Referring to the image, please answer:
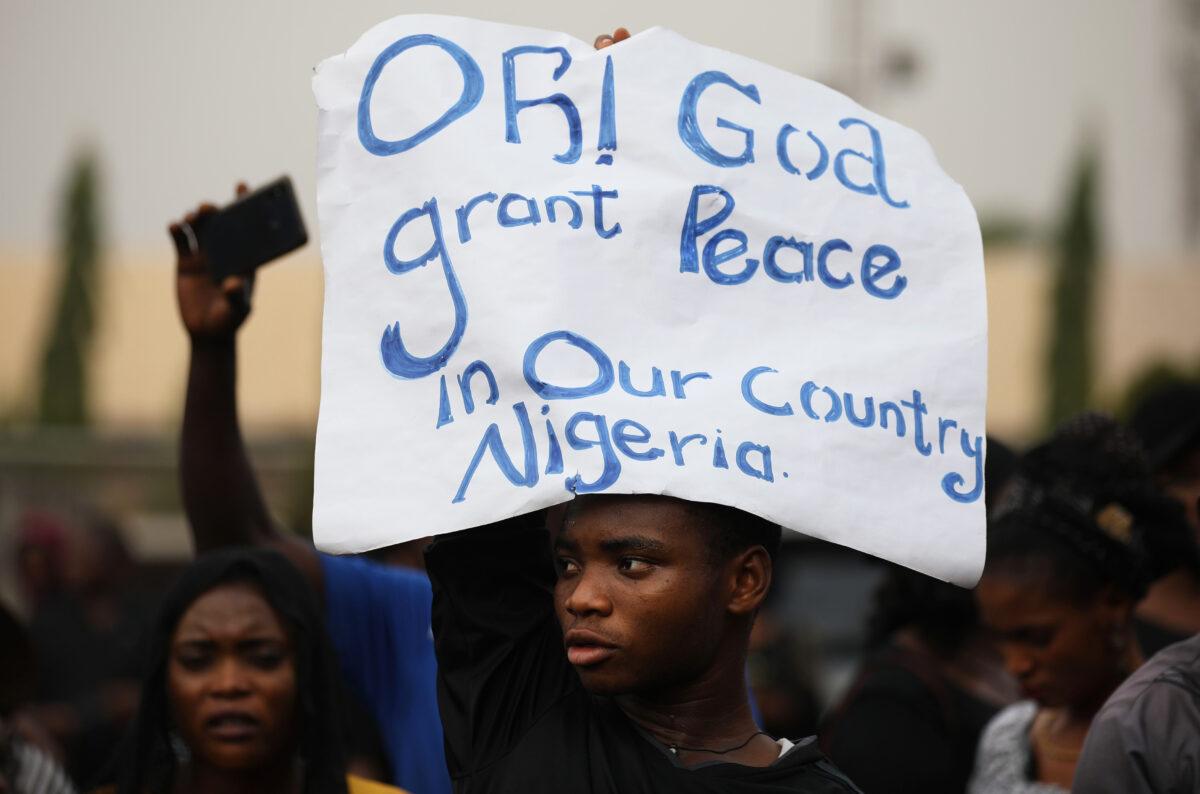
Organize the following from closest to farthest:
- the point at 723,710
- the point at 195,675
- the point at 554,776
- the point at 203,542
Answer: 1. the point at 554,776
2. the point at 723,710
3. the point at 195,675
4. the point at 203,542

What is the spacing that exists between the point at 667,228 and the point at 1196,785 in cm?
118

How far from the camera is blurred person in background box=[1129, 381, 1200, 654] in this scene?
3.80 meters

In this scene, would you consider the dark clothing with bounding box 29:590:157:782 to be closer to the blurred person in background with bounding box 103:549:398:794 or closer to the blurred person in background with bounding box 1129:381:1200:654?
the blurred person in background with bounding box 103:549:398:794

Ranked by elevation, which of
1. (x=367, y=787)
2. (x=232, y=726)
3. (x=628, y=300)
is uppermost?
(x=628, y=300)

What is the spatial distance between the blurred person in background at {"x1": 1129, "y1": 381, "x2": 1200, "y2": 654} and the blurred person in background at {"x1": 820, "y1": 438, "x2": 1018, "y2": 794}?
39 cm

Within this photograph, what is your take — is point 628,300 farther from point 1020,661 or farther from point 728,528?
point 1020,661

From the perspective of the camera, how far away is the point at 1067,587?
11.3 ft

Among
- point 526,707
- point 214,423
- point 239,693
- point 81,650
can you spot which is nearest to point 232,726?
point 239,693

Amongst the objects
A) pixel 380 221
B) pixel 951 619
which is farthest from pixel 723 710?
pixel 951 619

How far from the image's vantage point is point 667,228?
2.57 m

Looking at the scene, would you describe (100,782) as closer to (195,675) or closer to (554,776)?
(195,675)

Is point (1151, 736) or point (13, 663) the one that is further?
point (13, 663)

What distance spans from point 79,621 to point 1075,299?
64.2 ft

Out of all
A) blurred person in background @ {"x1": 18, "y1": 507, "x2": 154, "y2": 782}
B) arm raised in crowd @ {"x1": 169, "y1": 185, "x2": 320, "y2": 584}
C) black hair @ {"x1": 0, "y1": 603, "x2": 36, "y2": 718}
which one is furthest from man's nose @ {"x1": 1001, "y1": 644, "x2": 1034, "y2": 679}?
blurred person in background @ {"x1": 18, "y1": 507, "x2": 154, "y2": 782}
